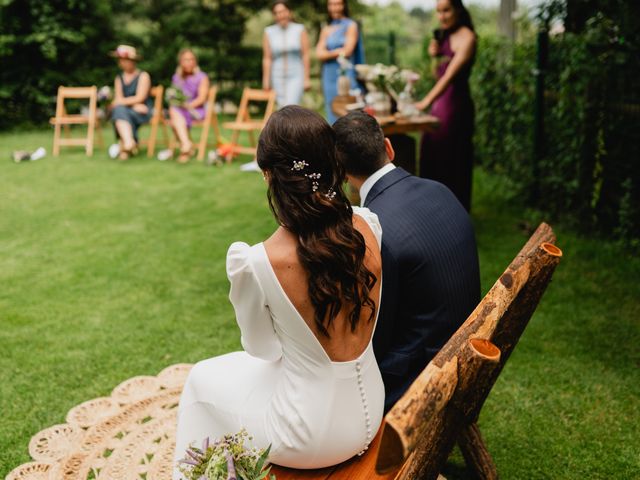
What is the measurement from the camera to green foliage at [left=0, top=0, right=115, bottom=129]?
509 inches

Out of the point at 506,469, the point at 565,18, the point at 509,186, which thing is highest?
the point at 565,18

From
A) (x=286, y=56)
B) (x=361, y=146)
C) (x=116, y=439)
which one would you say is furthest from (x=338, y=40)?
(x=116, y=439)

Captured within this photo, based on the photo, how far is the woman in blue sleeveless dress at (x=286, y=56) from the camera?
8.79 m

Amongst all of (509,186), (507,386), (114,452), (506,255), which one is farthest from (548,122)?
(114,452)

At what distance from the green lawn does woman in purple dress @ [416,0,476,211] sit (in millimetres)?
726

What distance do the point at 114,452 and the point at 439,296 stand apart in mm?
1699

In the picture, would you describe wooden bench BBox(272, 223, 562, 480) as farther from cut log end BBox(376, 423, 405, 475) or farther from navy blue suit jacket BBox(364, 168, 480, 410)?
navy blue suit jacket BBox(364, 168, 480, 410)

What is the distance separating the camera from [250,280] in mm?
1842

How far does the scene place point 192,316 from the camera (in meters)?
4.38

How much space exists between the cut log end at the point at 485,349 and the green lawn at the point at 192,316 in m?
1.46

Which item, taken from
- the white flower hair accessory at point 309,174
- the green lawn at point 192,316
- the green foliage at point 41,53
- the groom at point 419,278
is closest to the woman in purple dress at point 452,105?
the green lawn at point 192,316

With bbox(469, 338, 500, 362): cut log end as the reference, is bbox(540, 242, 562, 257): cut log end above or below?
above

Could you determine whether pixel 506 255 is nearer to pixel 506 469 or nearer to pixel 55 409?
pixel 506 469

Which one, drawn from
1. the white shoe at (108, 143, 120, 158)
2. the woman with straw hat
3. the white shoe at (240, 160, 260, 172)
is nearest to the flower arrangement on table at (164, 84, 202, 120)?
the woman with straw hat
